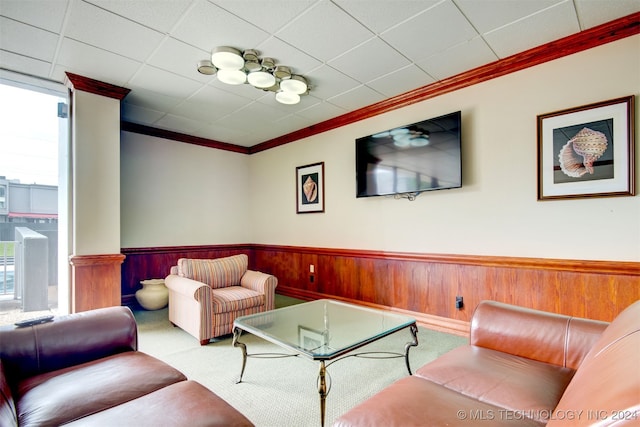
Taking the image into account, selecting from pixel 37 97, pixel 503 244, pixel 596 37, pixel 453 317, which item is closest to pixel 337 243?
pixel 453 317

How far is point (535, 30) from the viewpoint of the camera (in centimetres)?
240

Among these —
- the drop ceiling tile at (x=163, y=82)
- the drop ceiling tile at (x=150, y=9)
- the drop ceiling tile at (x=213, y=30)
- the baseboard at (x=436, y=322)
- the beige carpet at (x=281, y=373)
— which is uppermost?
the drop ceiling tile at (x=150, y=9)

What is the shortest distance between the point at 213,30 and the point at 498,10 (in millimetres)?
2063

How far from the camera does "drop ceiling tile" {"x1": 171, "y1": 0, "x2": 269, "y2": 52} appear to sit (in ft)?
7.13

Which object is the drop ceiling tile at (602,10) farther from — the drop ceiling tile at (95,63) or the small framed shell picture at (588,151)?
the drop ceiling tile at (95,63)

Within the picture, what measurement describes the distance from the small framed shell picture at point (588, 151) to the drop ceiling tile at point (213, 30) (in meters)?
2.50

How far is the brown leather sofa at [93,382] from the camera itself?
43.5 inches

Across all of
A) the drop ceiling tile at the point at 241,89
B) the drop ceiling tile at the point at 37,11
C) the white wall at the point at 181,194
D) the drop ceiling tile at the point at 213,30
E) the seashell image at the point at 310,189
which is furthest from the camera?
the seashell image at the point at 310,189

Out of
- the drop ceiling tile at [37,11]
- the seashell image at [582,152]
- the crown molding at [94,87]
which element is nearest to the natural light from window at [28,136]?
the crown molding at [94,87]

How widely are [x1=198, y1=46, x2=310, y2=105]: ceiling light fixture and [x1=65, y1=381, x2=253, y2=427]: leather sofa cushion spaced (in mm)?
2467

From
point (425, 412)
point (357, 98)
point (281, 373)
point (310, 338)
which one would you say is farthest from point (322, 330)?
point (357, 98)

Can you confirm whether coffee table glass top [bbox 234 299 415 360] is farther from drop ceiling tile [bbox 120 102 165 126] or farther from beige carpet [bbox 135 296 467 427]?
drop ceiling tile [bbox 120 102 165 126]

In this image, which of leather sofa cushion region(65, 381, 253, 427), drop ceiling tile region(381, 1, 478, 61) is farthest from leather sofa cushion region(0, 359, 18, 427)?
drop ceiling tile region(381, 1, 478, 61)

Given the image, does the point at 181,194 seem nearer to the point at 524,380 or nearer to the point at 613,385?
the point at 524,380
